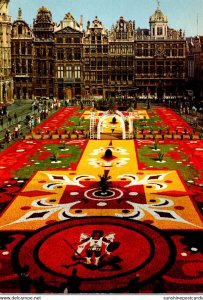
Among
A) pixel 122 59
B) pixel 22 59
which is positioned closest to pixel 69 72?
pixel 22 59

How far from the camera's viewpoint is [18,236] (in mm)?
18578

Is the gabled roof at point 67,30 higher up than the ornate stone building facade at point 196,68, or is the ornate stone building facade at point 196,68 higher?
the gabled roof at point 67,30

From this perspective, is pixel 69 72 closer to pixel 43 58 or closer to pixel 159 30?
pixel 43 58

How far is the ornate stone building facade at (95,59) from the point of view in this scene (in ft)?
305

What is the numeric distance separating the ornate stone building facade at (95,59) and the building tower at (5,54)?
9.72 meters

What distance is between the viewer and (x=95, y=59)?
310 feet

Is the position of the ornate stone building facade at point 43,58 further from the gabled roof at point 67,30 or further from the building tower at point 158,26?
the building tower at point 158,26

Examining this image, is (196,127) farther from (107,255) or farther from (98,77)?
(98,77)

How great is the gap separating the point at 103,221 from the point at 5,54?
67.7 metres

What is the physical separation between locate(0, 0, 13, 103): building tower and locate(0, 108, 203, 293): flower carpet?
4802cm

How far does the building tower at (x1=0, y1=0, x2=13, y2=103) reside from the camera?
78625mm

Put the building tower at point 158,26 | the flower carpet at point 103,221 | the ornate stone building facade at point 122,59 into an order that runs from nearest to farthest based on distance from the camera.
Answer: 1. the flower carpet at point 103,221
2. the building tower at point 158,26
3. the ornate stone building facade at point 122,59

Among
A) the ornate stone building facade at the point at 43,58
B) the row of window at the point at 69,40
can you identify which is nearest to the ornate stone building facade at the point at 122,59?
the row of window at the point at 69,40

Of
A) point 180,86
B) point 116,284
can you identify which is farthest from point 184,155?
point 180,86
